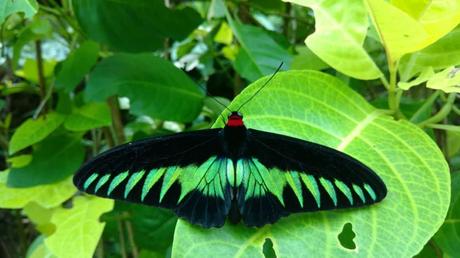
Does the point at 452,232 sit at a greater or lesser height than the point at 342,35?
lesser

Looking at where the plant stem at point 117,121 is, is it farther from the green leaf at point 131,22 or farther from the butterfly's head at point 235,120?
the butterfly's head at point 235,120

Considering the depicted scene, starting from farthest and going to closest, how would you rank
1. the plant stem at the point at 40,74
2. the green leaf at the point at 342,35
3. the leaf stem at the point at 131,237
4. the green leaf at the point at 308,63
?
the plant stem at the point at 40,74
the leaf stem at the point at 131,237
the green leaf at the point at 308,63
the green leaf at the point at 342,35

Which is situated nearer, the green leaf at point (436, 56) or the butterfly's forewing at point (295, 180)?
the butterfly's forewing at point (295, 180)

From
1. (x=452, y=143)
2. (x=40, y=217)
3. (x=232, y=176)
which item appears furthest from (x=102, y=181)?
(x=452, y=143)

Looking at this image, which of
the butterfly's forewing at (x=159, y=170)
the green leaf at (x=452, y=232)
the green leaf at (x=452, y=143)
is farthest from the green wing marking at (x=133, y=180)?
the green leaf at (x=452, y=143)

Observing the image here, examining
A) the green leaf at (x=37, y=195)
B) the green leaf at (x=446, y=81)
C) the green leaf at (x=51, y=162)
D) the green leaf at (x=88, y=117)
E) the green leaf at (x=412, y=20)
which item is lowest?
the green leaf at (x=37, y=195)

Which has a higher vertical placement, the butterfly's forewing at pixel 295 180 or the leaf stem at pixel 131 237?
the butterfly's forewing at pixel 295 180

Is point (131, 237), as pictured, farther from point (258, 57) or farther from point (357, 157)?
point (357, 157)

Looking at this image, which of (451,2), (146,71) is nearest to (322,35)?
(451,2)
